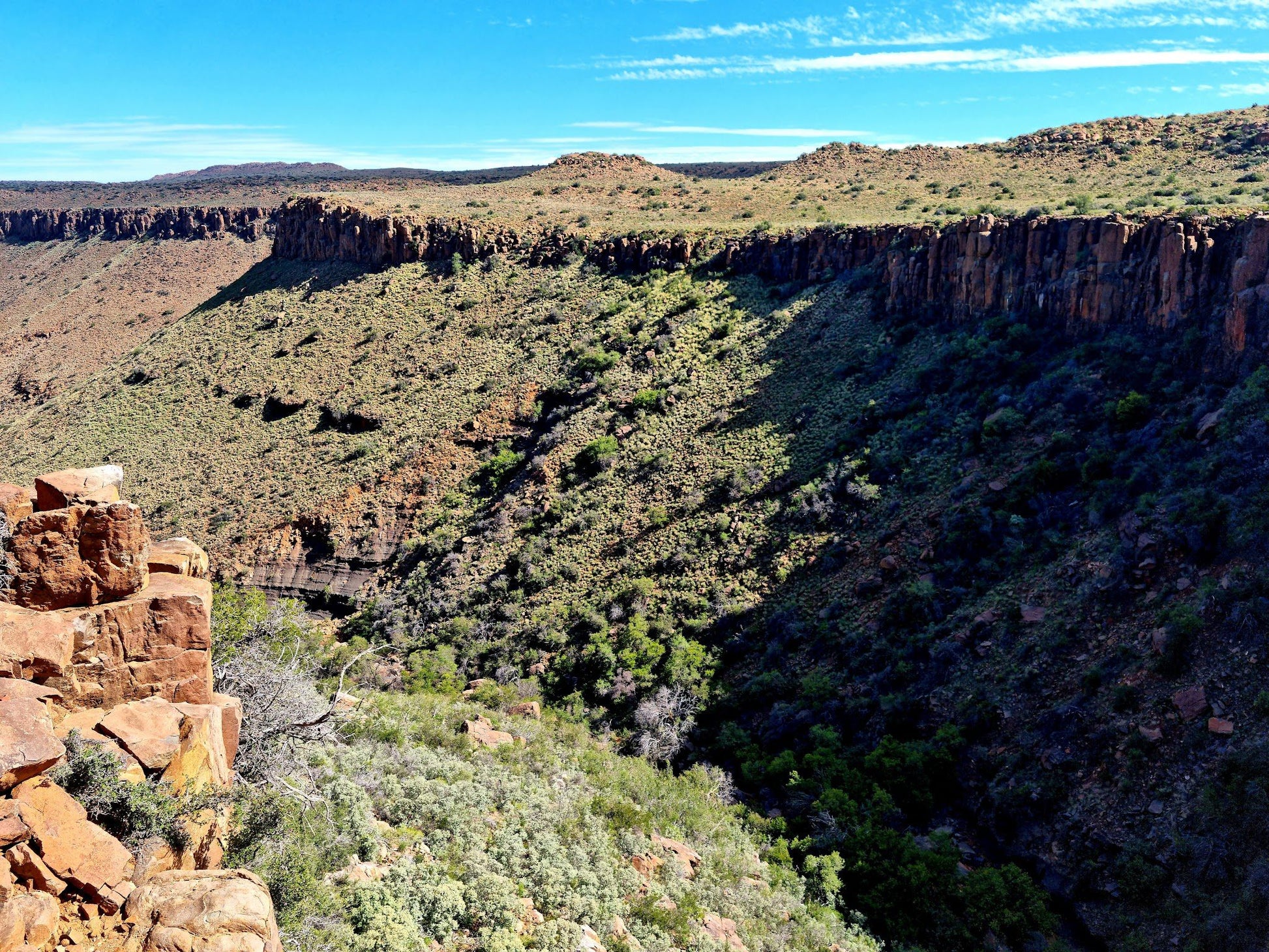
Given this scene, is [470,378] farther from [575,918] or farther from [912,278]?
[575,918]

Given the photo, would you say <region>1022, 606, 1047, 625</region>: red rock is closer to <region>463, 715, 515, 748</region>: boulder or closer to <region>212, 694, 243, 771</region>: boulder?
<region>463, 715, 515, 748</region>: boulder

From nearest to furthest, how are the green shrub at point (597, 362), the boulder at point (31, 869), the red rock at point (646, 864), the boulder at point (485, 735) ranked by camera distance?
1. the boulder at point (31, 869)
2. the red rock at point (646, 864)
3. the boulder at point (485, 735)
4. the green shrub at point (597, 362)

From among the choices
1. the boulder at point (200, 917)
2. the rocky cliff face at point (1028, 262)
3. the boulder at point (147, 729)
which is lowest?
the boulder at point (200, 917)

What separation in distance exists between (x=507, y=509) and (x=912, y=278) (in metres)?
19.4

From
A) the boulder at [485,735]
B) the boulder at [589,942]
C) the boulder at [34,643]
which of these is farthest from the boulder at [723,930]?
the boulder at [34,643]

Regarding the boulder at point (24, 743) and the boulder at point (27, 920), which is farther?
the boulder at point (24, 743)

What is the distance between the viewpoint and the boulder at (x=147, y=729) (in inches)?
293

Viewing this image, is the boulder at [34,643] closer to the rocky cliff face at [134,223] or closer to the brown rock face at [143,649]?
the brown rock face at [143,649]

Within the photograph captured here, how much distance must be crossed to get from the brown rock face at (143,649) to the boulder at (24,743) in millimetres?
971

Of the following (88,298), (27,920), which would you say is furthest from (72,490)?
(88,298)

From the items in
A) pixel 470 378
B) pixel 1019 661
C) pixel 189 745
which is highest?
pixel 470 378

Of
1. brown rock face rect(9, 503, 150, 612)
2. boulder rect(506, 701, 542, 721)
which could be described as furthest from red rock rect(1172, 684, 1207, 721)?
brown rock face rect(9, 503, 150, 612)

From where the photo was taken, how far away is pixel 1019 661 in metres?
18.1

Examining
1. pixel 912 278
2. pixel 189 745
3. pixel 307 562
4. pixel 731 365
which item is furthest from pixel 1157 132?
pixel 189 745
